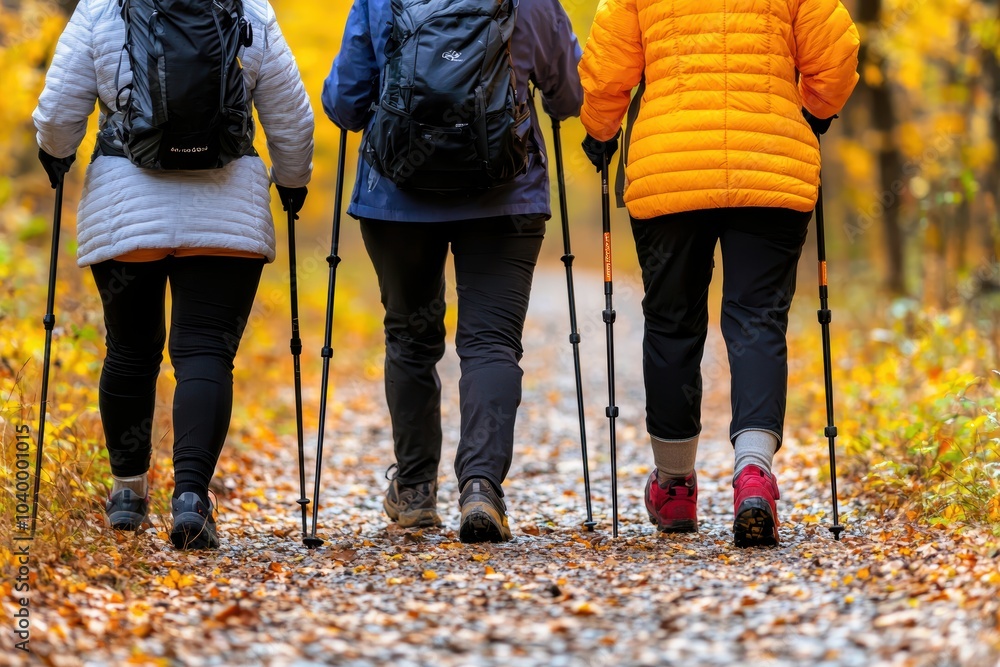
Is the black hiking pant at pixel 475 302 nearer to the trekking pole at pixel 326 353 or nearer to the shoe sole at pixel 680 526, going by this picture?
the trekking pole at pixel 326 353

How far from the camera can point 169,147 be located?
3.74m

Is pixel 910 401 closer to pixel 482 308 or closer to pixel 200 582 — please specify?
pixel 482 308

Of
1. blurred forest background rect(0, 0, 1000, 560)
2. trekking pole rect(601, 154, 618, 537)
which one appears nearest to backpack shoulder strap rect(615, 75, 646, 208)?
trekking pole rect(601, 154, 618, 537)

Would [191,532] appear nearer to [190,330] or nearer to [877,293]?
[190,330]

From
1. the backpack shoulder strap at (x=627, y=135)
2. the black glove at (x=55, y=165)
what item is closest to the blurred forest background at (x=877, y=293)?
the black glove at (x=55, y=165)

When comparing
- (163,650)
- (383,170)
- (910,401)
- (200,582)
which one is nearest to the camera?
(163,650)

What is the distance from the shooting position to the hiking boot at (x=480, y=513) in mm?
3885

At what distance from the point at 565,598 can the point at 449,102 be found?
1770 millimetres

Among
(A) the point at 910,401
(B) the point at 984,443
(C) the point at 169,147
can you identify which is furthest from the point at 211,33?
(A) the point at 910,401

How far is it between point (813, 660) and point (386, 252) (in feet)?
7.58

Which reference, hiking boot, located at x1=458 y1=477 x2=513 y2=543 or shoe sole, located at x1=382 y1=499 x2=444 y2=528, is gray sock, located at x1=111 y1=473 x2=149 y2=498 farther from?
hiking boot, located at x1=458 y1=477 x2=513 y2=543

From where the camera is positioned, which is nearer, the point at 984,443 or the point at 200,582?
the point at 200,582

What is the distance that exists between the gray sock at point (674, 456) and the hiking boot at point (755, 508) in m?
0.40

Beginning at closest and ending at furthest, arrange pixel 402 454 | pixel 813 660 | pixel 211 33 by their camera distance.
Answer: pixel 813 660
pixel 211 33
pixel 402 454
